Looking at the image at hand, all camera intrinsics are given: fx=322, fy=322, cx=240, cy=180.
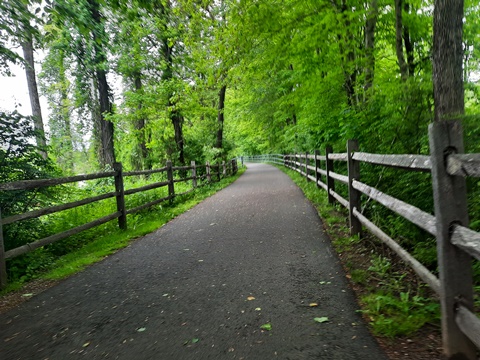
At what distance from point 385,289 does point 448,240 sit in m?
1.22

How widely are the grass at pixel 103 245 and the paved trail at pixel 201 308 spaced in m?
0.31

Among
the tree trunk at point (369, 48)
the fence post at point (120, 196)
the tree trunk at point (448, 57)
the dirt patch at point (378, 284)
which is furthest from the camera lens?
the tree trunk at point (369, 48)

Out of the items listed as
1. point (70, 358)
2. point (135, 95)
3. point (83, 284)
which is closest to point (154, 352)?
point (70, 358)

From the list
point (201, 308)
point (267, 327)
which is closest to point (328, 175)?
point (201, 308)

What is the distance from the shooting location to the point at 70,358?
7.58ft

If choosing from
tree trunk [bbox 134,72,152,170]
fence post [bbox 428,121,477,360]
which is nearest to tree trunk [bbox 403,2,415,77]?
fence post [bbox 428,121,477,360]

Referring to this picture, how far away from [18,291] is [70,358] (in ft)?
6.45

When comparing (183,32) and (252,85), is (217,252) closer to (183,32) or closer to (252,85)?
(183,32)

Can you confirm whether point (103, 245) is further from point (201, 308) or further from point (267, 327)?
point (267, 327)

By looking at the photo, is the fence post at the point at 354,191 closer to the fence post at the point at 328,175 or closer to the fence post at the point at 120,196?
the fence post at the point at 328,175

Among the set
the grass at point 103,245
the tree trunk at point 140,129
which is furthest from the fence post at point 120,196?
the tree trunk at point 140,129

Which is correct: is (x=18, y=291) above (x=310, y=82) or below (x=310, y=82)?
below

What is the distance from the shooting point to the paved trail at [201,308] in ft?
7.66

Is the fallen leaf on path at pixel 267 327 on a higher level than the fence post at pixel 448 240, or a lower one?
lower
